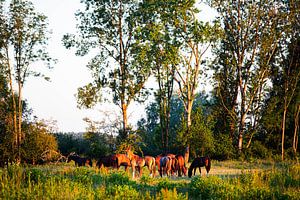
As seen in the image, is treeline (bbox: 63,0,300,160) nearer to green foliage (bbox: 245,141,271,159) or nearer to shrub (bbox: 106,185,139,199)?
green foliage (bbox: 245,141,271,159)

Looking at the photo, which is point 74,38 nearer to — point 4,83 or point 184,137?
point 4,83

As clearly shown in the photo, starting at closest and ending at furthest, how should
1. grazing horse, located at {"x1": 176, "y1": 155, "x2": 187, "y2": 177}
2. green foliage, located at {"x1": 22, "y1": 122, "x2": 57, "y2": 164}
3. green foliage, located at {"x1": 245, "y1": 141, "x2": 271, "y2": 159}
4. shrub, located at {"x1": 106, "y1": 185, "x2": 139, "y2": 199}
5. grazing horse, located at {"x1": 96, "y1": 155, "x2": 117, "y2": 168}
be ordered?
shrub, located at {"x1": 106, "y1": 185, "x2": 139, "y2": 199}
grazing horse, located at {"x1": 96, "y1": 155, "x2": 117, "y2": 168}
grazing horse, located at {"x1": 176, "y1": 155, "x2": 187, "y2": 177}
green foliage, located at {"x1": 22, "y1": 122, "x2": 57, "y2": 164}
green foliage, located at {"x1": 245, "y1": 141, "x2": 271, "y2": 159}

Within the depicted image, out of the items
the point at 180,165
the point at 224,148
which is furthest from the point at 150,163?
the point at 224,148

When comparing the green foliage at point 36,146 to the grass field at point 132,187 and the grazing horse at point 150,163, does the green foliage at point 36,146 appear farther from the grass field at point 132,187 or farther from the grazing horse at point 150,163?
the grass field at point 132,187

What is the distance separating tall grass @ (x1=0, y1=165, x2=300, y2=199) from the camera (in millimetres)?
12141

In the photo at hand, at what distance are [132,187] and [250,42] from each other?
83.9ft

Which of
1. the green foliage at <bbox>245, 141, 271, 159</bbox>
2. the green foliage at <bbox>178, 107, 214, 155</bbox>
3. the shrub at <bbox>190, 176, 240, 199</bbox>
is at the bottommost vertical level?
the shrub at <bbox>190, 176, 240, 199</bbox>

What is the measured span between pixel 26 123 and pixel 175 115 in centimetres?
4347

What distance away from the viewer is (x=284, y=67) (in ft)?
128

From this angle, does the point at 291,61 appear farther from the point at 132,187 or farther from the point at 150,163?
the point at 132,187

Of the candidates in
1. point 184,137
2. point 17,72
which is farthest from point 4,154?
point 184,137

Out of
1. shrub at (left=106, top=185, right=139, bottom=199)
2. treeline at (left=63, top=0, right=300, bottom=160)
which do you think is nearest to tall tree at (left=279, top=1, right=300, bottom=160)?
treeline at (left=63, top=0, right=300, bottom=160)

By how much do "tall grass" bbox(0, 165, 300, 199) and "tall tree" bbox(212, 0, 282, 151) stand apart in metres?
17.4

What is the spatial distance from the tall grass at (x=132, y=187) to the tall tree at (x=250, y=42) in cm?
1737
